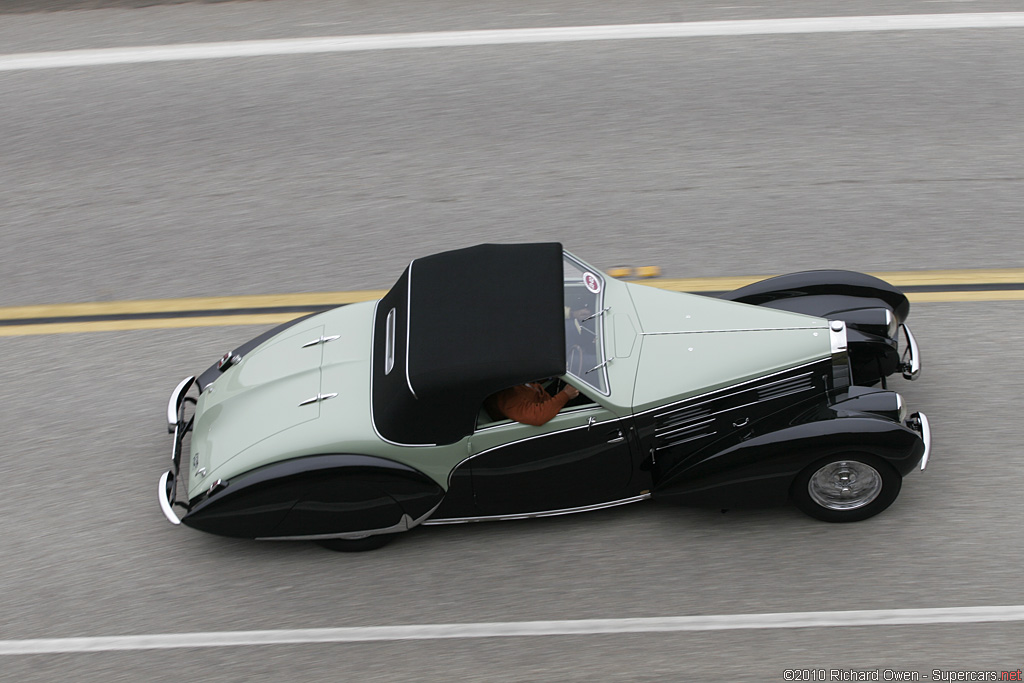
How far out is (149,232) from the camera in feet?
26.5

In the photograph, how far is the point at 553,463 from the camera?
5.27 m

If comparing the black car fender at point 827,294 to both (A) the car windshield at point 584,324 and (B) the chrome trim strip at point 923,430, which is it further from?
(A) the car windshield at point 584,324

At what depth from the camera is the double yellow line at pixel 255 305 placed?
23.2 ft

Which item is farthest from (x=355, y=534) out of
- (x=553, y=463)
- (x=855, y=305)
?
(x=855, y=305)

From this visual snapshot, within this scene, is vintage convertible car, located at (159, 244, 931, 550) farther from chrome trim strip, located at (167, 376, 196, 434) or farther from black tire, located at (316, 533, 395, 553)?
chrome trim strip, located at (167, 376, 196, 434)

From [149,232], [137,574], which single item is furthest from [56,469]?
[149,232]

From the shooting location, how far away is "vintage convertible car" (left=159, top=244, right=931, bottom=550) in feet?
16.9

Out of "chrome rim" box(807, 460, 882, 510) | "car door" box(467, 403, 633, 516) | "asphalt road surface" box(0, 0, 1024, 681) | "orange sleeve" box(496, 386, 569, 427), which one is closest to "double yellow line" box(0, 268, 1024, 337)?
"asphalt road surface" box(0, 0, 1024, 681)

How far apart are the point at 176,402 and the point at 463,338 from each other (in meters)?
2.11

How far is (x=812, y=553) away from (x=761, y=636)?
62 cm

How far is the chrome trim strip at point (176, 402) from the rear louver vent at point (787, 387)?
11.6ft

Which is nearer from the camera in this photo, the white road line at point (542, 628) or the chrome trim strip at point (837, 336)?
the white road line at point (542, 628)

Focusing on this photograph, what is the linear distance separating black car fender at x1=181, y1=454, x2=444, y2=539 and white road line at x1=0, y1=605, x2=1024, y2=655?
0.55 metres

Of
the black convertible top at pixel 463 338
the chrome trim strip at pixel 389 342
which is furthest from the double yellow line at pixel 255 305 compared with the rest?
the black convertible top at pixel 463 338
